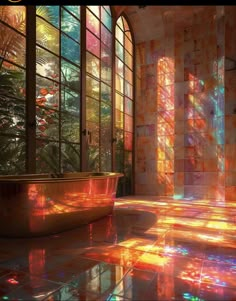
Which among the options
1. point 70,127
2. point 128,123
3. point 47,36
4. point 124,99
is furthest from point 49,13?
point 128,123

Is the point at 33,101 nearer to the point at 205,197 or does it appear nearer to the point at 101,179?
the point at 101,179

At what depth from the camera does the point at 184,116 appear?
7.55m

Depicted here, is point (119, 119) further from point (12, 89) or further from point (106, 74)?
point (12, 89)

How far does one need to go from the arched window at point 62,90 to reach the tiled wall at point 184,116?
1.99 feet

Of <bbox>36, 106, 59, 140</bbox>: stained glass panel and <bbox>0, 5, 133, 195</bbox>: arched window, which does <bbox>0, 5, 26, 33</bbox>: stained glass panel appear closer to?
<bbox>0, 5, 133, 195</bbox>: arched window

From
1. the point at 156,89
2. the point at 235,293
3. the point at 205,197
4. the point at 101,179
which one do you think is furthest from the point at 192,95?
the point at 235,293

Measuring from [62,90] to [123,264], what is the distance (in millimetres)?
3833

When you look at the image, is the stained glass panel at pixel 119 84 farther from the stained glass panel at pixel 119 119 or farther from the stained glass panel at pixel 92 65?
the stained glass panel at pixel 92 65

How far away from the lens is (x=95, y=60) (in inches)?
249

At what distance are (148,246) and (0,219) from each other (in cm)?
160

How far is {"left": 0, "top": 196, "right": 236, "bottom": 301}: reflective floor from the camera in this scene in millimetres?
1683

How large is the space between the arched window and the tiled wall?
1.99 ft

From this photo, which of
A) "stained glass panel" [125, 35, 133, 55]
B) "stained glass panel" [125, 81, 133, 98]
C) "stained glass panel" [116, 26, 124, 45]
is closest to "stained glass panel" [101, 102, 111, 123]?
"stained glass panel" [125, 81, 133, 98]

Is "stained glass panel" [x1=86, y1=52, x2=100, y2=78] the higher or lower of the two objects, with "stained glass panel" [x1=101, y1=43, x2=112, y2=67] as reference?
lower
